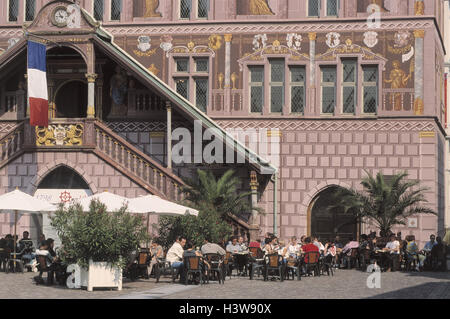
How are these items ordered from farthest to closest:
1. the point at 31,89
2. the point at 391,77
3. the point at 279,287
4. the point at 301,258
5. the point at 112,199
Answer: the point at 391,77, the point at 31,89, the point at 301,258, the point at 112,199, the point at 279,287

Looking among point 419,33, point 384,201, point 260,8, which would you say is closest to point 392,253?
point 384,201

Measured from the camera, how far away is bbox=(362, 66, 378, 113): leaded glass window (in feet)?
118

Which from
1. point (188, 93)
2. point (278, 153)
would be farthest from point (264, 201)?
point (188, 93)

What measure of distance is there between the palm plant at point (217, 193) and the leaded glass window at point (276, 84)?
14.6 feet

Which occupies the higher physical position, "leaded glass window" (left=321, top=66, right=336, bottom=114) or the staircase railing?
"leaded glass window" (left=321, top=66, right=336, bottom=114)

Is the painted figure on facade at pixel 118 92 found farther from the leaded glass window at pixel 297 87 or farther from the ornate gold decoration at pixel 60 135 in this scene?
the leaded glass window at pixel 297 87

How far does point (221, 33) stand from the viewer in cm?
3688

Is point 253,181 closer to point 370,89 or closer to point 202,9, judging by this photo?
point 370,89

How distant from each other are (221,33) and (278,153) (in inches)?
208

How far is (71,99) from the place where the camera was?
122 ft

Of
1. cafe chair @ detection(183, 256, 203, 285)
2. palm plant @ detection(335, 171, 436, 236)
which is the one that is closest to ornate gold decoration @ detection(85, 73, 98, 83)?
palm plant @ detection(335, 171, 436, 236)

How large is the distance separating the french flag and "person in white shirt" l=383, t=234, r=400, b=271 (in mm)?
12579

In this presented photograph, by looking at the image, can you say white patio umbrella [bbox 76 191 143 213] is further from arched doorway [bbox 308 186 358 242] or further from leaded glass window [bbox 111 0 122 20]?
leaded glass window [bbox 111 0 122 20]

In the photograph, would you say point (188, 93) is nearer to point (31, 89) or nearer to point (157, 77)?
point (157, 77)
